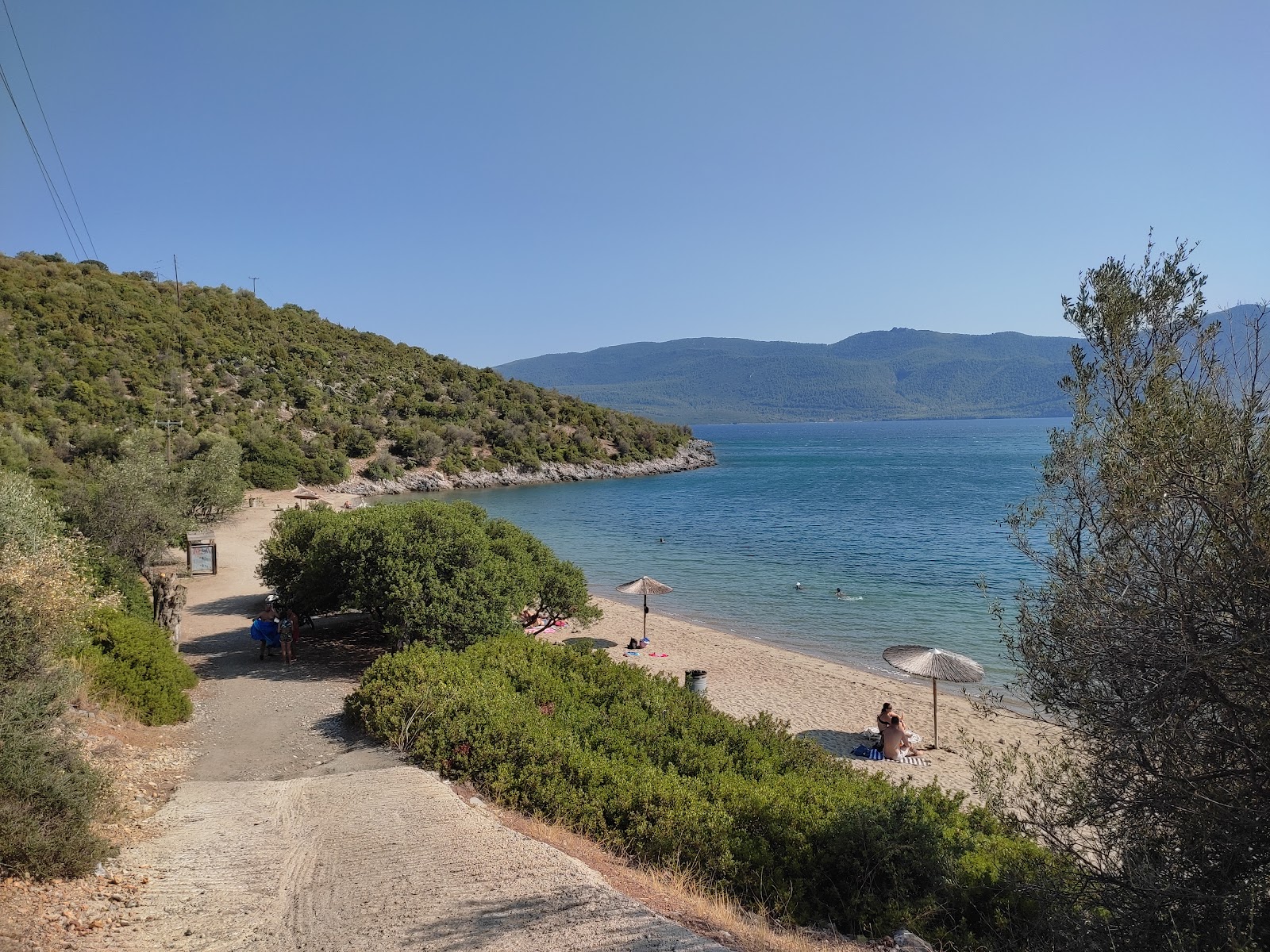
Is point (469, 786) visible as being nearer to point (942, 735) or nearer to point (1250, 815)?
point (1250, 815)

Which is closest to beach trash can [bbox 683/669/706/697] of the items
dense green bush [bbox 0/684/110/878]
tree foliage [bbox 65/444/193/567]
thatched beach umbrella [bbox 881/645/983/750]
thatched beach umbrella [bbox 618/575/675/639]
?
thatched beach umbrella [bbox 881/645/983/750]

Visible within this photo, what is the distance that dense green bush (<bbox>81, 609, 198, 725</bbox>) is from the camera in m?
9.79

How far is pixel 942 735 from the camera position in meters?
13.9

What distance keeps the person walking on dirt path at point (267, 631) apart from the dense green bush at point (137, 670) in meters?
2.64

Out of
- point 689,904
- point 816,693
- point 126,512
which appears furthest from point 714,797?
point 126,512

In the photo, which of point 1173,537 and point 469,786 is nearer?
point 1173,537

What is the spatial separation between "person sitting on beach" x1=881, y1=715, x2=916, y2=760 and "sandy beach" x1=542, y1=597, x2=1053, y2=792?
0.69 ft

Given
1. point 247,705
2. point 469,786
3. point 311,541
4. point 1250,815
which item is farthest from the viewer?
point 311,541

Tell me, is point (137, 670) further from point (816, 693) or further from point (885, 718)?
point (816, 693)

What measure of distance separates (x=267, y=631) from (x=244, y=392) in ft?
172

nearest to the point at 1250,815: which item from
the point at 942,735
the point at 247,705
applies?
the point at 942,735

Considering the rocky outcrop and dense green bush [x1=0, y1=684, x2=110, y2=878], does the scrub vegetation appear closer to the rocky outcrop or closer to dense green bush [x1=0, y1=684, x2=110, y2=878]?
dense green bush [x1=0, y1=684, x2=110, y2=878]

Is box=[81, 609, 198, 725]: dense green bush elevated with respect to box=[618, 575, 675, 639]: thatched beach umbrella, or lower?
elevated

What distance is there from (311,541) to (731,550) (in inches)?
903
